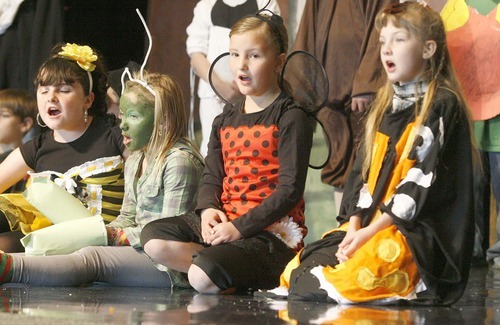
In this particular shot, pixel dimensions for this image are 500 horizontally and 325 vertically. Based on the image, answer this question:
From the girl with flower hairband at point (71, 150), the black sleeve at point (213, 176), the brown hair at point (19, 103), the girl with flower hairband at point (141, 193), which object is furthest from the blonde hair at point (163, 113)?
the brown hair at point (19, 103)

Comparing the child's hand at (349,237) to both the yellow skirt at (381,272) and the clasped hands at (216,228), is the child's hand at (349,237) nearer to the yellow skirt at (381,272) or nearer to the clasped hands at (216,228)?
the yellow skirt at (381,272)

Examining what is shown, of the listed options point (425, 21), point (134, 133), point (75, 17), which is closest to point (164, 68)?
point (75, 17)

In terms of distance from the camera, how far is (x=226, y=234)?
297 centimetres

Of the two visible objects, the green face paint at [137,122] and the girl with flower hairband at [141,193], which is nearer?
the girl with flower hairband at [141,193]

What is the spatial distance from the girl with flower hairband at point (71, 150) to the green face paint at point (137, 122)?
0.24 meters

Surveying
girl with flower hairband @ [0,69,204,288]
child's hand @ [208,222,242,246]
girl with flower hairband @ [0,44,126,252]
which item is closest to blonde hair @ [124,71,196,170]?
girl with flower hairband @ [0,69,204,288]

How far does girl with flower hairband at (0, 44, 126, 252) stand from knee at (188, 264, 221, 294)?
2.11ft

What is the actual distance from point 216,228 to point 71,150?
83 cm

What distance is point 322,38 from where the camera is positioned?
4.29 metres

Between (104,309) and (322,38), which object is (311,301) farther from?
(322,38)

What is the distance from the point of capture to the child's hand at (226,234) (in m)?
2.97

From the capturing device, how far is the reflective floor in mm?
2270

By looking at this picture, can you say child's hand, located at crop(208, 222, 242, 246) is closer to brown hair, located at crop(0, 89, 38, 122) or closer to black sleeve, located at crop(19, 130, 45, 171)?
black sleeve, located at crop(19, 130, 45, 171)

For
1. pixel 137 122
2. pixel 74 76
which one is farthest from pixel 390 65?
pixel 74 76
